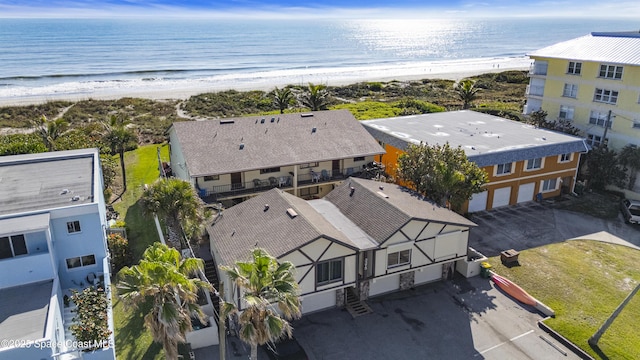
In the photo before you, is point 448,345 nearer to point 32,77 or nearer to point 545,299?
point 545,299

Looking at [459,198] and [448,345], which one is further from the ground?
[459,198]

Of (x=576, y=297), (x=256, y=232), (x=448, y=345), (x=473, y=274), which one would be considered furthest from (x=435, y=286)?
(x=256, y=232)

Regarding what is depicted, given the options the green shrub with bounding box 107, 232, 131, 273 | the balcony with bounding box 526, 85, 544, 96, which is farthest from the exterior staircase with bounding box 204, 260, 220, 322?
the balcony with bounding box 526, 85, 544, 96

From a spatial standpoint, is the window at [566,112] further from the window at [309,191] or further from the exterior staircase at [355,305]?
the exterior staircase at [355,305]

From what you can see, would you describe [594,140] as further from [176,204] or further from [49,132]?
[49,132]

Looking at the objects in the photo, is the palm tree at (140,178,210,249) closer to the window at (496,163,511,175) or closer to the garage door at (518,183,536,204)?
the window at (496,163,511,175)
